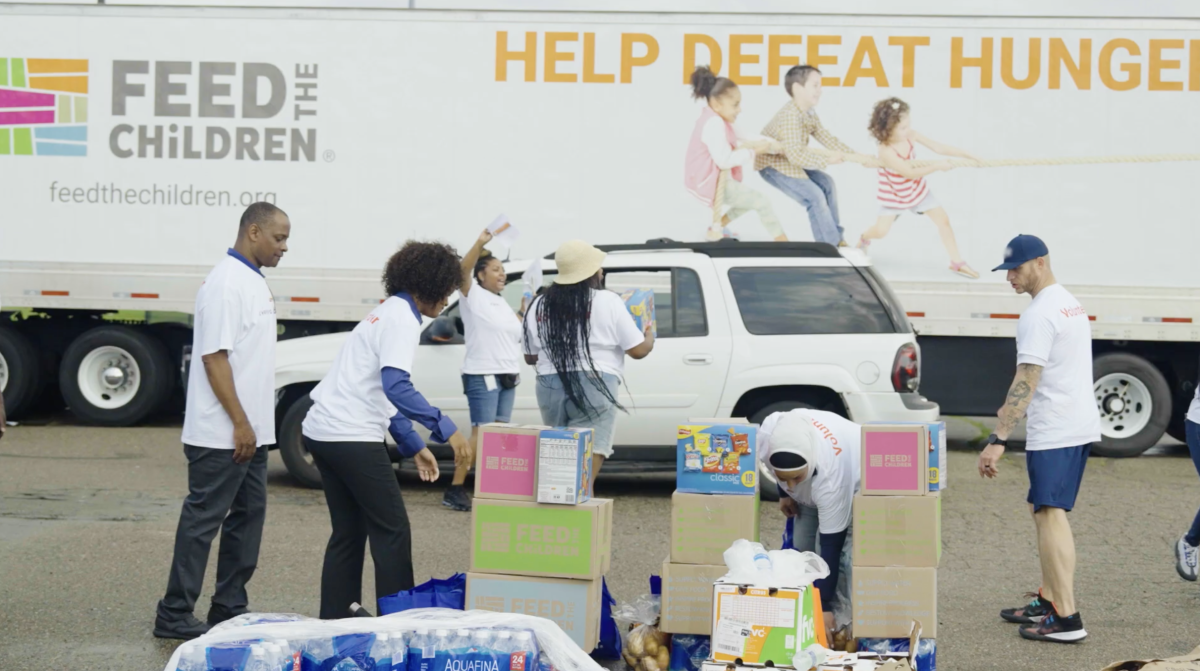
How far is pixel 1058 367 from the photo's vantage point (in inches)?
222

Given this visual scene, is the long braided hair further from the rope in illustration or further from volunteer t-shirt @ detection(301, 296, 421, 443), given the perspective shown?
the rope in illustration

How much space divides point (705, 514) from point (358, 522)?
1.49 metres

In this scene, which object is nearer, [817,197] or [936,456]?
[936,456]

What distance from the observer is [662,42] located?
440 inches

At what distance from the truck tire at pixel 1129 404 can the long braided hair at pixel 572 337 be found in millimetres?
6612

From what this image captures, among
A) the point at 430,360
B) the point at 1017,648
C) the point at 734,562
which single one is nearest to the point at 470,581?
the point at 734,562

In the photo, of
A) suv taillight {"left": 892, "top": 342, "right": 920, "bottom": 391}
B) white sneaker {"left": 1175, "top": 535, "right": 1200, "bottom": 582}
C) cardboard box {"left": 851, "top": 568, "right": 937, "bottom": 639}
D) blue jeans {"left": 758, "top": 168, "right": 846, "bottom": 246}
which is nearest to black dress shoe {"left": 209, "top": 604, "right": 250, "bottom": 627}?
cardboard box {"left": 851, "top": 568, "right": 937, "bottom": 639}

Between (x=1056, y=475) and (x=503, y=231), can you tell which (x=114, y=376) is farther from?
(x=1056, y=475)

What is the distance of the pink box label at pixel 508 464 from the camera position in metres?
5.03

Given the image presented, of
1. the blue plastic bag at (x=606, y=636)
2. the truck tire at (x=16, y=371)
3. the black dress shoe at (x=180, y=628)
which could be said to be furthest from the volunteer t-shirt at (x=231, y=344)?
the truck tire at (x=16, y=371)

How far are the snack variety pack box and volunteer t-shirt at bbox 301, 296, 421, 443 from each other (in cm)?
56

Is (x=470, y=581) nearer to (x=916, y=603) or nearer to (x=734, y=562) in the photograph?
(x=734, y=562)

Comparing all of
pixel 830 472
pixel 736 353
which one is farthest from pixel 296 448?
pixel 830 472

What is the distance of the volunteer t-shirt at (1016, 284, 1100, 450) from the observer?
5.58 m
